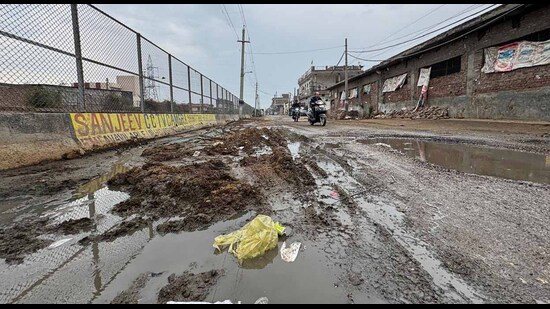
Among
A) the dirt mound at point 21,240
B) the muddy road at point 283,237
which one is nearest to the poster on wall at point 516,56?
the muddy road at point 283,237

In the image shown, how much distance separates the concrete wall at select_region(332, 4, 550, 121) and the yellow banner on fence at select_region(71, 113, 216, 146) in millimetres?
15605

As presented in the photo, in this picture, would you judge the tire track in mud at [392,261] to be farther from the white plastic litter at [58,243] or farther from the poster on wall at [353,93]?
the poster on wall at [353,93]

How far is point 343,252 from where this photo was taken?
7.10 ft

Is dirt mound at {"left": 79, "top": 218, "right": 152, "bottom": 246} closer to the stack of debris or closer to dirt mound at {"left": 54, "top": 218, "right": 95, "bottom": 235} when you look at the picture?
dirt mound at {"left": 54, "top": 218, "right": 95, "bottom": 235}

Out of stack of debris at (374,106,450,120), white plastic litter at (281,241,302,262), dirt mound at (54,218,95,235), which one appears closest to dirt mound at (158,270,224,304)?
white plastic litter at (281,241,302,262)

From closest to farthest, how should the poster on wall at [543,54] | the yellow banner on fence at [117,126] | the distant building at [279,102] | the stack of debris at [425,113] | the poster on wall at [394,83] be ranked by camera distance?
the yellow banner on fence at [117,126]
the poster on wall at [543,54]
the stack of debris at [425,113]
the poster on wall at [394,83]
the distant building at [279,102]

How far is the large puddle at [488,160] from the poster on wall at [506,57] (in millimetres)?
9625

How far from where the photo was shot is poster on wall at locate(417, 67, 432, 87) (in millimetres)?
20297

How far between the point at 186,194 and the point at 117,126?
562 centimetres

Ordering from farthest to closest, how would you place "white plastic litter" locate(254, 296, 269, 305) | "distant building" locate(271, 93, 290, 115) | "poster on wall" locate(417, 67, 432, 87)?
1. "distant building" locate(271, 93, 290, 115)
2. "poster on wall" locate(417, 67, 432, 87)
3. "white plastic litter" locate(254, 296, 269, 305)

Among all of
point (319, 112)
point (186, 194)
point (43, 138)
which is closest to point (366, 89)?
point (319, 112)

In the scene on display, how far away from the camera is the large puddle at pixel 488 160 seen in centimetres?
444

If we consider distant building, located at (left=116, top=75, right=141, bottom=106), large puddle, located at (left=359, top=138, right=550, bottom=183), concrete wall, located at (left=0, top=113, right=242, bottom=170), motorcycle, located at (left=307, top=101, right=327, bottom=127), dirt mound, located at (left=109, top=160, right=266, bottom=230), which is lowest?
dirt mound, located at (left=109, top=160, right=266, bottom=230)

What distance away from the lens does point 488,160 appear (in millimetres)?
5516
